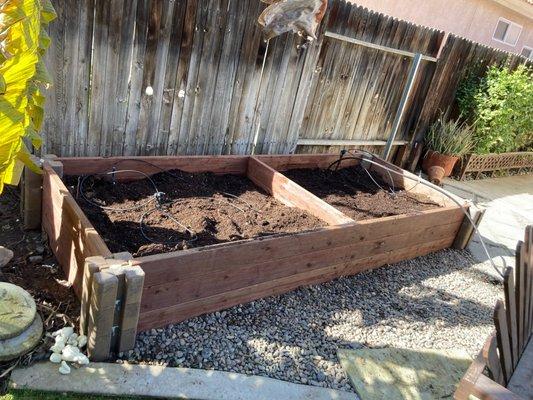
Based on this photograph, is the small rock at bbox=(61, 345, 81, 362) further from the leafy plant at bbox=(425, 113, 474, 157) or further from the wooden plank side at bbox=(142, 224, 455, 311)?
the leafy plant at bbox=(425, 113, 474, 157)

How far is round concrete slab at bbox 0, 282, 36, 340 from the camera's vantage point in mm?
2229

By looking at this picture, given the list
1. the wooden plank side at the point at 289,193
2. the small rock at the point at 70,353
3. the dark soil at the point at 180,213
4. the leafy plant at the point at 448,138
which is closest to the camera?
the small rock at the point at 70,353

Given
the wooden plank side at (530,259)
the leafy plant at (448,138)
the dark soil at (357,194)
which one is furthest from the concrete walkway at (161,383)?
the leafy plant at (448,138)

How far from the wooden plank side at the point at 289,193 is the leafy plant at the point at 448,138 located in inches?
169

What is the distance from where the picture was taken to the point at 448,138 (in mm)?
7516

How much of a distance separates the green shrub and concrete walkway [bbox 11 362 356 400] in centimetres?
660

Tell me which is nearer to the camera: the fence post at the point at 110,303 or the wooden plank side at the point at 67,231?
the fence post at the point at 110,303

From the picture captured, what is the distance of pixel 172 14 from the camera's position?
12.4 feet

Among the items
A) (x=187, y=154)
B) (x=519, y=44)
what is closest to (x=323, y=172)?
(x=187, y=154)

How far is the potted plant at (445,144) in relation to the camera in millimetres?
7477

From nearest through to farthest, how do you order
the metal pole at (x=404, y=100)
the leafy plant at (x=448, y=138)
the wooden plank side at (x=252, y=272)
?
1. the wooden plank side at (x=252, y=272)
2. the metal pole at (x=404, y=100)
3. the leafy plant at (x=448, y=138)

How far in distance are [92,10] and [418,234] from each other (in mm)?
3652

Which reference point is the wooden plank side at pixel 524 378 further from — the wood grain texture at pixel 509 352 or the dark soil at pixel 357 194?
the dark soil at pixel 357 194

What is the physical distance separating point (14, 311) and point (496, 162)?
8.98m
